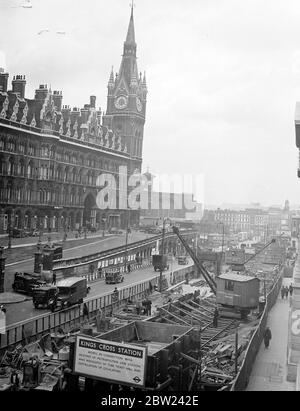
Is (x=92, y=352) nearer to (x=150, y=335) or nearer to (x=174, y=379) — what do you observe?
(x=174, y=379)

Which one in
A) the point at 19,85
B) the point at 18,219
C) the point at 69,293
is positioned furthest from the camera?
the point at 19,85

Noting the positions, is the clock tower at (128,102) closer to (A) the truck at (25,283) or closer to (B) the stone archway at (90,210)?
(B) the stone archway at (90,210)

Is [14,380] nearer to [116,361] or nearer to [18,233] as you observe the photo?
[116,361]

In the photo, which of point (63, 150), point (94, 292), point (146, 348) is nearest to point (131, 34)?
point (63, 150)

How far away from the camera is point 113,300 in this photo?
32.4 m

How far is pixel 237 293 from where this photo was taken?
3250 centimetres

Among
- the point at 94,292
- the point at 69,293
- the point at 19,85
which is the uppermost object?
the point at 19,85

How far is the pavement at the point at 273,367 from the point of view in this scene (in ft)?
65.6

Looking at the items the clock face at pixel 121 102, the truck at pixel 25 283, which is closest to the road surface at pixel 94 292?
the truck at pixel 25 283

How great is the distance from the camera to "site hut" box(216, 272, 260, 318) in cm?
3259

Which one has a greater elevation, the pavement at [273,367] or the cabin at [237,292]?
the cabin at [237,292]

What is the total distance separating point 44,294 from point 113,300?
536 centimetres

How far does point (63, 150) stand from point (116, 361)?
55651 millimetres
